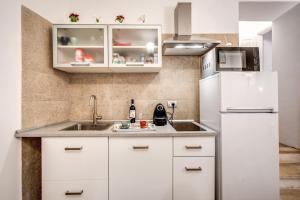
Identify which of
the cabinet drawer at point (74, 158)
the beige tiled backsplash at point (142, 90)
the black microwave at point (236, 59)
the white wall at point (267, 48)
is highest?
the white wall at point (267, 48)

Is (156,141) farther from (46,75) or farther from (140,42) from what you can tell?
(46,75)

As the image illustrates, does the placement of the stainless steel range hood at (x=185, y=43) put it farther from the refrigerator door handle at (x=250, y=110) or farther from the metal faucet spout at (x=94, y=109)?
the metal faucet spout at (x=94, y=109)

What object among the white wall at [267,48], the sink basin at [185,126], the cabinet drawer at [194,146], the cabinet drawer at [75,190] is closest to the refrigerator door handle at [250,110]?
the cabinet drawer at [194,146]

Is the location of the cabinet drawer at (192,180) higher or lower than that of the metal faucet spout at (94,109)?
lower

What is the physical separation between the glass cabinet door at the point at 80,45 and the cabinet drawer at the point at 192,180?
1.31 metres

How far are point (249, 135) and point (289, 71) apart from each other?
2240mm

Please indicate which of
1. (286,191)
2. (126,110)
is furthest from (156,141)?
(286,191)

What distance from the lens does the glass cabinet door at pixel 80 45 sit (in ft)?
6.40

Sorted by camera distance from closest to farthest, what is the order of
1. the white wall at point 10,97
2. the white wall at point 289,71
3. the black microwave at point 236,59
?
the white wall at point 10,97 < the black microwave at point 236,59 < the white wall at point 289,71

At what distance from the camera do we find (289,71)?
305 cm

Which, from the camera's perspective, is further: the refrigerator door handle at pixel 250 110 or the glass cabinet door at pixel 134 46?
the glass cabinet door at pixel 134 46

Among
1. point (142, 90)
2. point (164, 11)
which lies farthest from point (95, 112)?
point (164, 11)

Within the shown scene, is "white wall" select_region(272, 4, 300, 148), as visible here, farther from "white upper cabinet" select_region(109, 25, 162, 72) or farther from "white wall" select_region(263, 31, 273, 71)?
"white upper cabinet" select_region(109, 25, 162, 72)

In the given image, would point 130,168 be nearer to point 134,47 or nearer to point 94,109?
point 94,109
